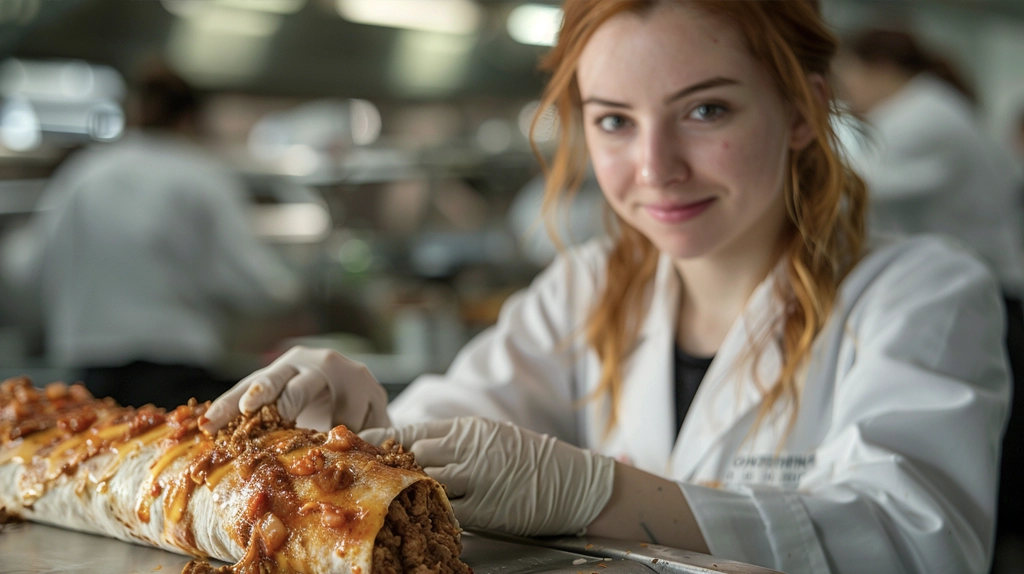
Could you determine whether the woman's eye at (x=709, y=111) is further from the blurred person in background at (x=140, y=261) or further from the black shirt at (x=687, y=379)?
the blurred person in background at (x=140, y=261)

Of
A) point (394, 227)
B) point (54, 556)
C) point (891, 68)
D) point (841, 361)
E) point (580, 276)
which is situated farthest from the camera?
point (394, 227)

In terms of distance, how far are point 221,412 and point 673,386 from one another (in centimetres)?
91

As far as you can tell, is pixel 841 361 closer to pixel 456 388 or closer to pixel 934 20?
pixel 456 388

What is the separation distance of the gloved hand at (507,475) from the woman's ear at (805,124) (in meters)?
0.72

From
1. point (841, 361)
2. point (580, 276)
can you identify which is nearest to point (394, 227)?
point (580, 276)

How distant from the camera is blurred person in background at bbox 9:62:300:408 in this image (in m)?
3.36

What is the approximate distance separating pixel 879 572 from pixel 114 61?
4.23 metres

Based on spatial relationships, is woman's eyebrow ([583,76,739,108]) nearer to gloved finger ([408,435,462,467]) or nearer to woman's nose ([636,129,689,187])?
woman's nose ([636,129,689,187])

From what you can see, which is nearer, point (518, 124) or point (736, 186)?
point (736, 186)

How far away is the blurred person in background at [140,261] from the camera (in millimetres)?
3359

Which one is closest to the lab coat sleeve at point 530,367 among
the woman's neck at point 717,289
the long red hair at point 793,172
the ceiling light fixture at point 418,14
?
the long red hair at point 793,172

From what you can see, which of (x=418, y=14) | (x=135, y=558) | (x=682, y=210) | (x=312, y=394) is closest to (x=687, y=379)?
(x=682, y=210)

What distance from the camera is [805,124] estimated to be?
60.9 inches

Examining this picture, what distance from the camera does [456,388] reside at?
1.79 m
